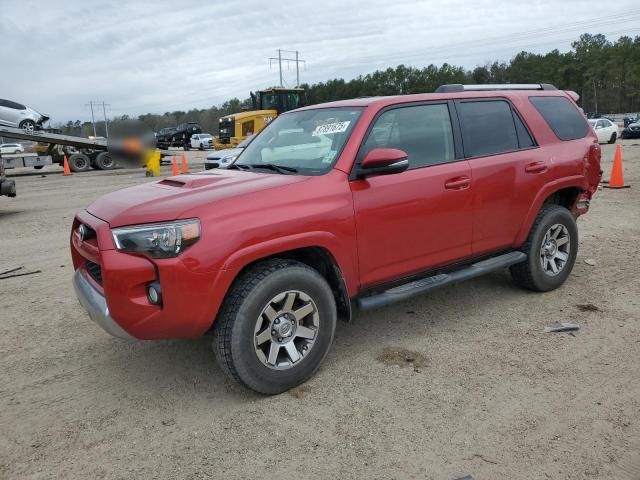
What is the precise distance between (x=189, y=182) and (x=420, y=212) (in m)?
1.70

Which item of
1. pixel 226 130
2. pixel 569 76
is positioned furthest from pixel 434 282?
pixel 569 76

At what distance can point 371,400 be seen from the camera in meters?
3.31

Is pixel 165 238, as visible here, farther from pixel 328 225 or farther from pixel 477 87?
pixel 477 87

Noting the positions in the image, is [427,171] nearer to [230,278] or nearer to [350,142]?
[350,142]

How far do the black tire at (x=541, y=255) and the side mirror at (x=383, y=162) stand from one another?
1.89m

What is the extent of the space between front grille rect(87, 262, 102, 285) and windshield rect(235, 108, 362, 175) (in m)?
1.40

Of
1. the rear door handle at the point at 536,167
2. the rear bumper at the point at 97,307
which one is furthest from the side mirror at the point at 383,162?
the rear bumper at the point at 97,307

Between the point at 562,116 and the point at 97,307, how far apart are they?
14.9 ft

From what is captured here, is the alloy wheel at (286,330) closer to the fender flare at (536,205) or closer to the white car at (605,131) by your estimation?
the fender flare at (536,205)

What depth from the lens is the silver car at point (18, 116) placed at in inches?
736

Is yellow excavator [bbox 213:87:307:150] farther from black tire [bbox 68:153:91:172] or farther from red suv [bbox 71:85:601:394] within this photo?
red suv [bbox 71:85:601:394]

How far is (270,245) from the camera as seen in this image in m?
3.21

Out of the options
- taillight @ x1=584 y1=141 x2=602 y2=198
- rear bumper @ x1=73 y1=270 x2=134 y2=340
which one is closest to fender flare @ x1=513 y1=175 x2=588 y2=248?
taillight @ x1=584 y1=141 x2=602 y2=198

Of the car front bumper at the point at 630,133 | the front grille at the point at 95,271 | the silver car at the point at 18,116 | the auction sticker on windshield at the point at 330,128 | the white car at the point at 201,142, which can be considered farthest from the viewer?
the white car at the point at 201,142
